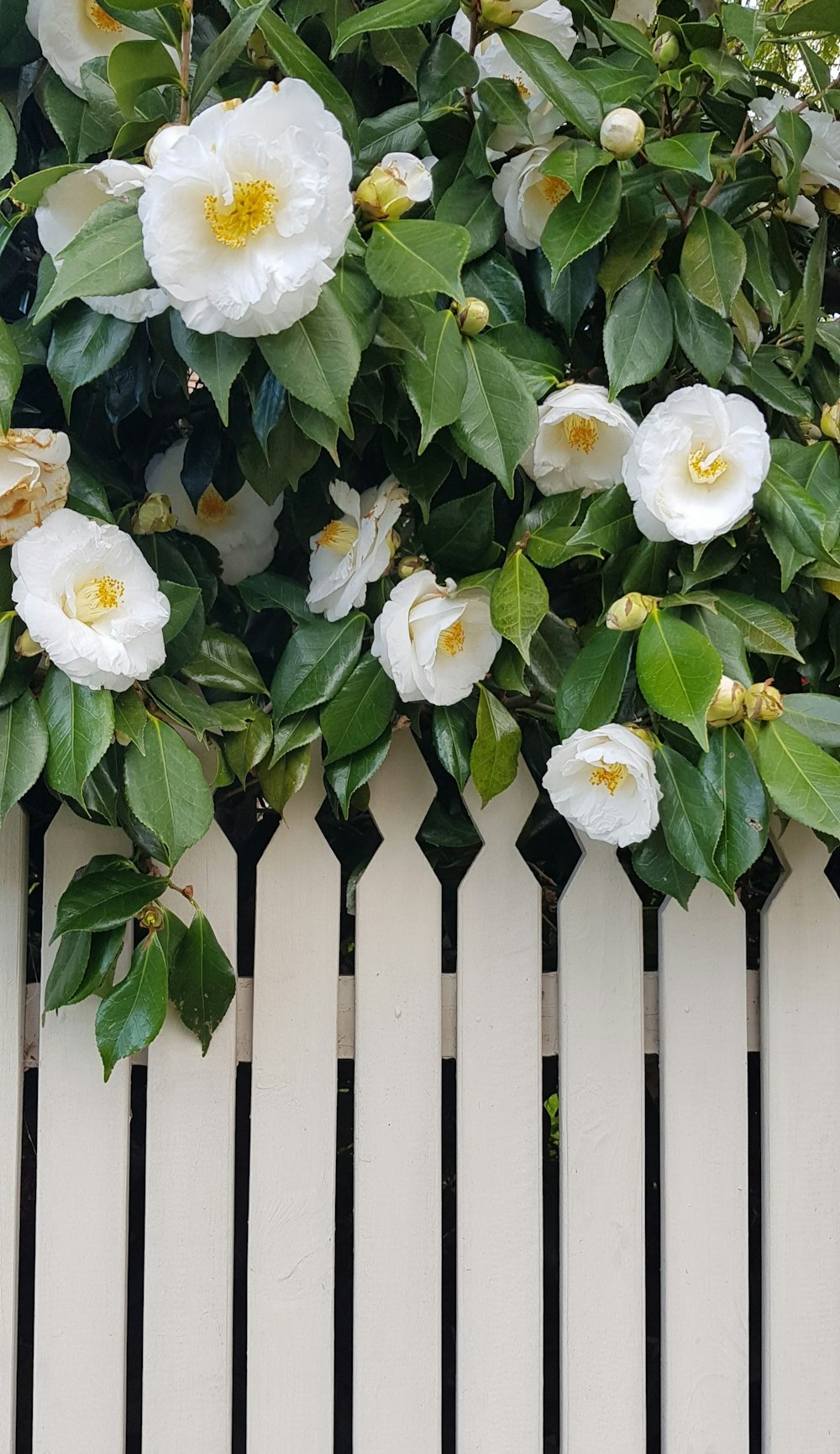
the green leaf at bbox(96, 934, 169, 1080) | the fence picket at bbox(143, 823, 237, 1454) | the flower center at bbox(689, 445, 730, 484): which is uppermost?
the flower center at bbox(689, 445, 730, 484)

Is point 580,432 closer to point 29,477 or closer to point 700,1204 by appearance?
point 29,477

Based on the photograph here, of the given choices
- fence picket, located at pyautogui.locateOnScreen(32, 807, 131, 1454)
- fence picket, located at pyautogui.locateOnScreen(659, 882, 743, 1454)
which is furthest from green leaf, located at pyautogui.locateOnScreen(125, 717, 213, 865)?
fence picket, located at pyautogui.locateOnScreen(659, 882, 743, 1454)

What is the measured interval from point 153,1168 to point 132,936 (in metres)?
0.23

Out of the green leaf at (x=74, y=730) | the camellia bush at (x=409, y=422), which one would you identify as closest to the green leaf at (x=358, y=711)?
the camellia bush at (x=409, y=422)

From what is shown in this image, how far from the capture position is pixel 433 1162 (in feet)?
3.51

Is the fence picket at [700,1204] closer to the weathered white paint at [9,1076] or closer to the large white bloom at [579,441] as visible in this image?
the large white bloom at [579,441]

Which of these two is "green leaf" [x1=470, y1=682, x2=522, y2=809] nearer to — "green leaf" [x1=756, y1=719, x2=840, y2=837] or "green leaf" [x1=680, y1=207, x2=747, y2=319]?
"green leaf" [x1=756, y1=719, x2=840, y2=837]

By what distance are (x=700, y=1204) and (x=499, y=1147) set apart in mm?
232

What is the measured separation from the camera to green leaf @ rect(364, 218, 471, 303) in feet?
2.39

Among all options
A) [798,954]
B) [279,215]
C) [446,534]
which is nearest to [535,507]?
[446,534]

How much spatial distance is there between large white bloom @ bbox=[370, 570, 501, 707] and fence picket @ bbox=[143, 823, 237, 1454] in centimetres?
43

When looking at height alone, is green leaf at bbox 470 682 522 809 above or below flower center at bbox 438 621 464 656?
below

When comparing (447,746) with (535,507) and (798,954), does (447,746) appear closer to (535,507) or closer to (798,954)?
(535,507)

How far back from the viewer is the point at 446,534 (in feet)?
3.15
